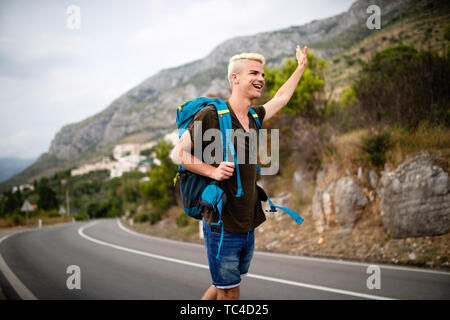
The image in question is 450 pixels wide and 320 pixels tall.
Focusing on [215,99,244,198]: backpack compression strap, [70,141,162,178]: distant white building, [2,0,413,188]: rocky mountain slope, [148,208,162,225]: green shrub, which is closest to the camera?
[215,99,244,198]: backpack compression strap

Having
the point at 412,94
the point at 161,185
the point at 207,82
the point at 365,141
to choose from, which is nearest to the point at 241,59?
the point at 365,141

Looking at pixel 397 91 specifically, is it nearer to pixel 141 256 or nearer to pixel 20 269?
pixel 141 256

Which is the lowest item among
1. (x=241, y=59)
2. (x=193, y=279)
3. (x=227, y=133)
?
(x=193, y=279)

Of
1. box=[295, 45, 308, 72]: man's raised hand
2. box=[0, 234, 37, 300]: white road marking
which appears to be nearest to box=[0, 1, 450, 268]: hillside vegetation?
box=[0, 234, 37, 300]: white road marking

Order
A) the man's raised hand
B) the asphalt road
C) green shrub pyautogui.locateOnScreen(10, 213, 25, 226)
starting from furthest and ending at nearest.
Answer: green shrub pyautogui.locateOnScreen(10, 213, 25, 226) < the asphalt road < the man's raised hand

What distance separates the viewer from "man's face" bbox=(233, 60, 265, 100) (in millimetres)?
1897

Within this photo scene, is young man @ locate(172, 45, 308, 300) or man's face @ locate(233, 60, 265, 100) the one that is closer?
young man @ locate(172, 45, 308, 300)

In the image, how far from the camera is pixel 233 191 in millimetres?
1795

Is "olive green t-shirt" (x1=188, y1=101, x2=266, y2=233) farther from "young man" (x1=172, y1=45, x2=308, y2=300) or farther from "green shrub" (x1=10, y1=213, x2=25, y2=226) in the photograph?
"green shrub" (x1=10, y1=213, x2=25, y2=226)

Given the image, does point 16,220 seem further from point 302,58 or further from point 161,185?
point 302,58

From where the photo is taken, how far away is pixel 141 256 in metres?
9.22

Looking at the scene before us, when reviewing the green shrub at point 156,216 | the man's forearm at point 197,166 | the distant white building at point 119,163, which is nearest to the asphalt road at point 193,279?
the man's forearm at point 197,166

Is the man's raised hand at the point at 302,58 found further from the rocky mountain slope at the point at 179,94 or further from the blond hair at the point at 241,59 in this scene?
the rocky mountain slope at the point at 179,94

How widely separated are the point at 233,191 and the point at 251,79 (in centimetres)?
72
